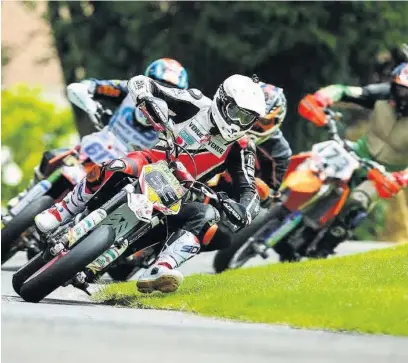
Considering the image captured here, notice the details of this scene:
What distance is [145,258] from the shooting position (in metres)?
12.7

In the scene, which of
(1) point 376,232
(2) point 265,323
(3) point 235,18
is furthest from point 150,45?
(2) point 265,323

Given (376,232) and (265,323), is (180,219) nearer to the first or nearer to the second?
(265,323)

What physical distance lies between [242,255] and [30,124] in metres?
14.4

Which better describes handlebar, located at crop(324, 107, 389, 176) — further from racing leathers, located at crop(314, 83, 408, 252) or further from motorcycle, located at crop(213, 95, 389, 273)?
racing leathers, located at crop(314, 83, 408, 252)

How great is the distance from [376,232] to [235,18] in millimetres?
3659

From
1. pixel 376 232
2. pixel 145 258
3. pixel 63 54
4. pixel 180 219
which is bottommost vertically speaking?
pixel 376 232

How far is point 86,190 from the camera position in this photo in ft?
36.4

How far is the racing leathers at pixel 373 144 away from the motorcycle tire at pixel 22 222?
3174 millimetres

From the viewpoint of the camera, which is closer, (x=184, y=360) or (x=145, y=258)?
(x=184, y=360)

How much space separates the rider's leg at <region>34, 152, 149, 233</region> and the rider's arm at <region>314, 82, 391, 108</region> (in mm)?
4064

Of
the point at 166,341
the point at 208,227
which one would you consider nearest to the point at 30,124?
the point at 208,227

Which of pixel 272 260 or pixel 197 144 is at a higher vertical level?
pixel 197 144

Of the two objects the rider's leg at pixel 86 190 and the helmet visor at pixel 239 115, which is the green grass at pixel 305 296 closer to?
the rider's leg at pixel 86 190

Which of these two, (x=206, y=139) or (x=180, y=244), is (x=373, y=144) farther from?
(x=180, y=244)
